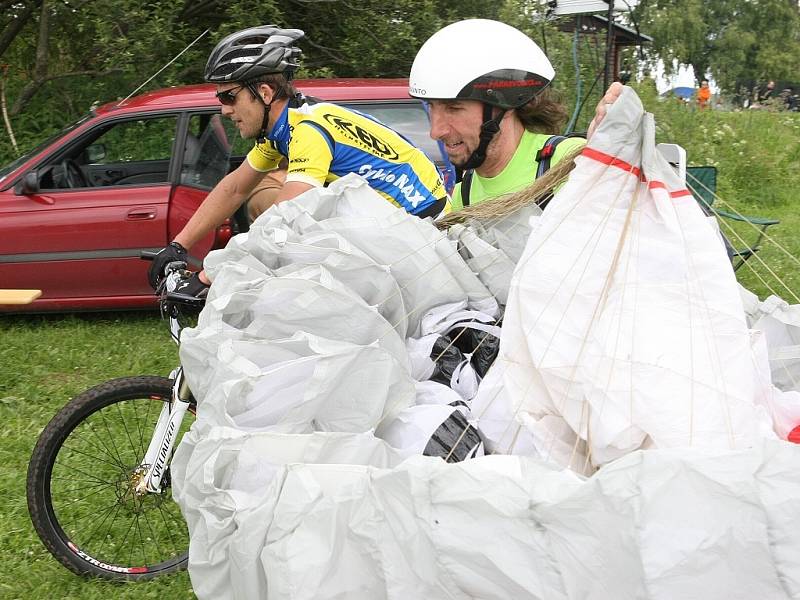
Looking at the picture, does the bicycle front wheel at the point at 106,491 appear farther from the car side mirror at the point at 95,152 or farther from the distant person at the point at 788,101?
the distant person at the point at 788,101

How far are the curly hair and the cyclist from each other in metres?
0.70

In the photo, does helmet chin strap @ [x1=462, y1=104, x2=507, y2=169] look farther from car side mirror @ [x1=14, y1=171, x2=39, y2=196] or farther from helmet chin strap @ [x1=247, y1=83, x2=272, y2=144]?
car side mirror @ [x1=14, y1=171, x2=39, y2=196]

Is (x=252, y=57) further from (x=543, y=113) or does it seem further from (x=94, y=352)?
(x=94, y=352)

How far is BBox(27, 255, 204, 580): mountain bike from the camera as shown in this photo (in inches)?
129

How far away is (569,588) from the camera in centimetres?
139

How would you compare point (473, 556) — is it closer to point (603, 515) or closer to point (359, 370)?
point (603, 515)

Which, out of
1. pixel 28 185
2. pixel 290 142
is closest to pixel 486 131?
pixel 290 142

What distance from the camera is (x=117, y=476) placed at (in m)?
3.63

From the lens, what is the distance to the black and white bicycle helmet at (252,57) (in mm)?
4105

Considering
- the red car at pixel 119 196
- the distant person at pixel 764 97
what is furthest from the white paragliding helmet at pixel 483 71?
the distant person at pixel 764 97

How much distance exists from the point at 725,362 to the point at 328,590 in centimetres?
90

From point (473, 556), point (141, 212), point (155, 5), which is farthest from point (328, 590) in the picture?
point (155, 5)

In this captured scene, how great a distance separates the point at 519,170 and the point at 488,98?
0.26 m

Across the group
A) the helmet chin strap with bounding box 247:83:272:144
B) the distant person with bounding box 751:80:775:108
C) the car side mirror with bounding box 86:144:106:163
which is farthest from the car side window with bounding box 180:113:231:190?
the distant person with bounding box 751:80:775:108
